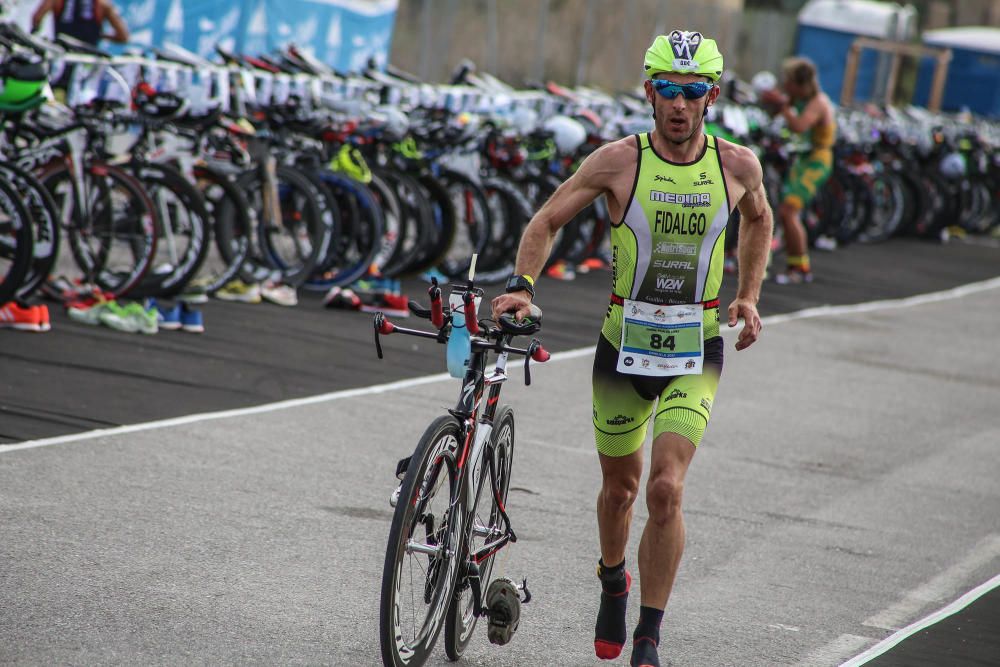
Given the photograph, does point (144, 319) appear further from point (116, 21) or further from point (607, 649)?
point (607, 649)

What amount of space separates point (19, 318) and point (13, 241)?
536 mm

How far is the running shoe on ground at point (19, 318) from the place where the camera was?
373 inches

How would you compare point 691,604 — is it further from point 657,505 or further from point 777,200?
point 777,200

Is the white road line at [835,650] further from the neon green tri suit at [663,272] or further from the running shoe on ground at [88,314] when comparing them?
the running shoe on ground at [88,314]

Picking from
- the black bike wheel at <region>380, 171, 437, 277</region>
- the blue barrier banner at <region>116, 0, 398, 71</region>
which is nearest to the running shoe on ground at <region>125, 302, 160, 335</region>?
the black bike wheel at <region>380, 171, 437, 277</region>

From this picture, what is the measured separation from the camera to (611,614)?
4.96m

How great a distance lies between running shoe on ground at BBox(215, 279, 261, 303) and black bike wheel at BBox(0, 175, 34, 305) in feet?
7.70

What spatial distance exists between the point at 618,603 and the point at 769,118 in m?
14.2

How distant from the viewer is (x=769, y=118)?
1856cm

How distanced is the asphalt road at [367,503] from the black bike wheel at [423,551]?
31 cm

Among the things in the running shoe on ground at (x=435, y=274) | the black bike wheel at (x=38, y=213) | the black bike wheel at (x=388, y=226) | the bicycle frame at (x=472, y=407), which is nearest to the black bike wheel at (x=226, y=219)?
the black bike wheel at (x=388, y=226)

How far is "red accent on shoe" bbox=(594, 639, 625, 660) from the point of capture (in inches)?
193

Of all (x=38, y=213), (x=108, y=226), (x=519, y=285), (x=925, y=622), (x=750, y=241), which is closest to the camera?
(x=519, y=285)

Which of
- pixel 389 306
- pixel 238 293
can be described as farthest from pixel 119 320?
pixel 389 306
